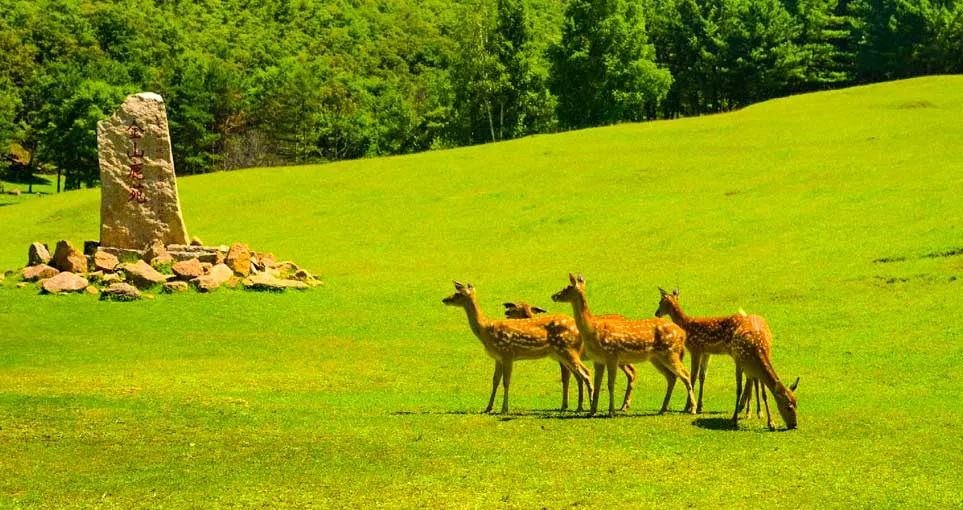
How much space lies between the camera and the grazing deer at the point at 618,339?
17.7m

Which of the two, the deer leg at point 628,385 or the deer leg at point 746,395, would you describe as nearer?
the deer leg at point 746,395

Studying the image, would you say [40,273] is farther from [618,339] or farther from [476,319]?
[618,339]

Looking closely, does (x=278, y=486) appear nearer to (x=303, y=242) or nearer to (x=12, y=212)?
(x=303, y=242)

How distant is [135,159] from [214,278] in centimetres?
587

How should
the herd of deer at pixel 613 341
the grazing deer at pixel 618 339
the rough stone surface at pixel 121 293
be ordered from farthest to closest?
the rough stone surface at pixel 121 293, the grazing deer at pixel 618 339, the herd of deer at pixel 613 341

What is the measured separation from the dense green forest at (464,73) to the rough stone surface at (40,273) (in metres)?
61.0

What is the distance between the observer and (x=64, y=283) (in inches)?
1379

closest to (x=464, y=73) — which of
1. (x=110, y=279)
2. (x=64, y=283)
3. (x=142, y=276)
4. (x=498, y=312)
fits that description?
(x=110, y=279)

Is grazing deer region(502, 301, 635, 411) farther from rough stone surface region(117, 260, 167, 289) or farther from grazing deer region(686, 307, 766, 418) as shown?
rough stone surface region(117, 260, 167, 289)

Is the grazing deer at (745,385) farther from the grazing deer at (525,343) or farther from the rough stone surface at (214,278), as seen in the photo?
the rough stone surface at (214,278)

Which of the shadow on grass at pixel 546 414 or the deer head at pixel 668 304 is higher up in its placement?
the deer head at pixel 668 304

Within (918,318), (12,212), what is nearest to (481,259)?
(918,318)

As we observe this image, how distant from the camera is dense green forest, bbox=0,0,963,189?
97000 millimetres

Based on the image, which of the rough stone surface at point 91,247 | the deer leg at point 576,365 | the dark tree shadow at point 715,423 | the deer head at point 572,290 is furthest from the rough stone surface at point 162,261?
the dark tree shadow at point 715,423
